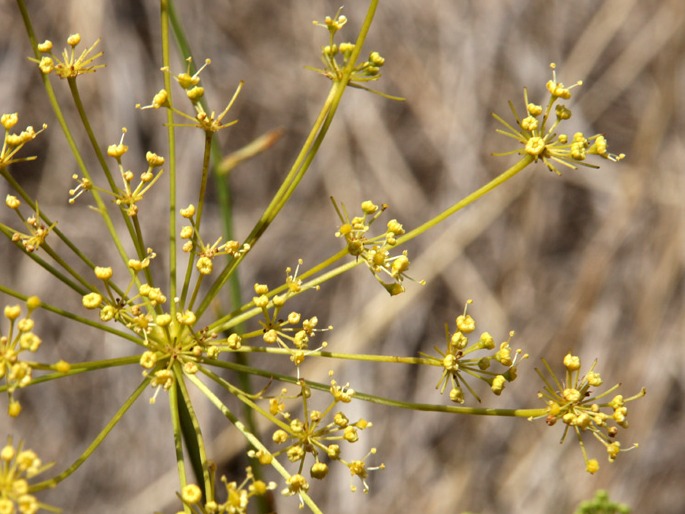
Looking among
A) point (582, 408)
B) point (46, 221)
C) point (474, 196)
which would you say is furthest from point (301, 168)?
point (582, 408)

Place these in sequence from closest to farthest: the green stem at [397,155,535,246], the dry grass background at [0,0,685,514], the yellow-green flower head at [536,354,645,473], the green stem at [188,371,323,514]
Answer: the green stem at [188,371,323,514] → the yellow-green flower head at [536,354,645,473] → the green stem at [397,155,535,246] → the dry grass background at [0,0,685,514]

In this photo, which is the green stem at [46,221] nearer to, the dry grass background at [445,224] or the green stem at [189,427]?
the green stem at [189,427]

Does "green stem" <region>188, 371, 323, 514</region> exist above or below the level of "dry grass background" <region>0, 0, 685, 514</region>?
below

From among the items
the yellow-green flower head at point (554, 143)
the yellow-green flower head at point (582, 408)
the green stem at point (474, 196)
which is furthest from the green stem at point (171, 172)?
the yellow-green flower head at point (582, 408)

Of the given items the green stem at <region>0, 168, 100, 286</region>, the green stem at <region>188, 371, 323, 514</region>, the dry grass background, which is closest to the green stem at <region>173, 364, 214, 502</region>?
the green stem at <region>188, 371, 323, 514</region>

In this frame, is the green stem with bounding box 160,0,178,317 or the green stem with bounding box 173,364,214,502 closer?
the green stem with bounding box 173,364,214,502

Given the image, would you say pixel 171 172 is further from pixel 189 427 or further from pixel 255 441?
pixel 255 441

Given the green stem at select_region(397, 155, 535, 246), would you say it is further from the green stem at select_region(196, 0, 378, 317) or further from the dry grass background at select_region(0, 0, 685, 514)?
the dry grass background at select_region(0, 0, 685, 514)

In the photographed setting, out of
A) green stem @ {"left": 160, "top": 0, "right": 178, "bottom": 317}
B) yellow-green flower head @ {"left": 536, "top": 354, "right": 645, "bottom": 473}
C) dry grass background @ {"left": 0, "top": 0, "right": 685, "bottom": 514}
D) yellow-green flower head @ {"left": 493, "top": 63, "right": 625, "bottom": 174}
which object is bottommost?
yellow-green flower head @ {"left": 536, "top": 354, "right": 645, "bottom": 473}
